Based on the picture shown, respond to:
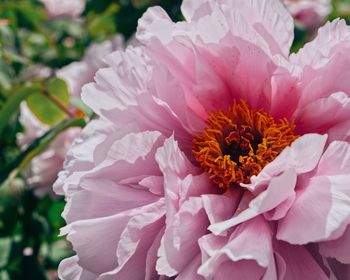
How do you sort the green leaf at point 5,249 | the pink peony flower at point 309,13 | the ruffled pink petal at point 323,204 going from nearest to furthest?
the ruffled pink petal at point 323,204
the green leaf at point 5,249
the pink peony flower at point 309,13

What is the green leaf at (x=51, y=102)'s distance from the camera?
1.30 metres

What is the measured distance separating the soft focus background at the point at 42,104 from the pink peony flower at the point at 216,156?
0.31 m

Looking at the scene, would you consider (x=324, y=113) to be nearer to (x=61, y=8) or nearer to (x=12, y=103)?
(x=12, y=103)

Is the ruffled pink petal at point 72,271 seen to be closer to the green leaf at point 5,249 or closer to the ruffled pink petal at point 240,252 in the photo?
the ruffled pink petal at point 240,252

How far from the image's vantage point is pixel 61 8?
7.24 feet

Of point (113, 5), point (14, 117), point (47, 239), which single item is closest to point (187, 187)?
point (14, 117)

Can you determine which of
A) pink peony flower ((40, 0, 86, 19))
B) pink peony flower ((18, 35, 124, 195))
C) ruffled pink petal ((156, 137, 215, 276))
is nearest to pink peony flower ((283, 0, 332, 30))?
pink peony flower ((18, 35, 124, 195))

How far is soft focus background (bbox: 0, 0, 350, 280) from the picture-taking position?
1260 millimetres

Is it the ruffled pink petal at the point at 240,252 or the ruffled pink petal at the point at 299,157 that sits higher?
the ruffled pink petal at the point at 299,157

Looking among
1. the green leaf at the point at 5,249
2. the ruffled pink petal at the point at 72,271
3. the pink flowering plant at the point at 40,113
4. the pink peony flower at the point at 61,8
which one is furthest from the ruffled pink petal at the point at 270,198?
the pink peony flower at the point at 61,8

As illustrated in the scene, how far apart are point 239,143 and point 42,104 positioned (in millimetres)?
573

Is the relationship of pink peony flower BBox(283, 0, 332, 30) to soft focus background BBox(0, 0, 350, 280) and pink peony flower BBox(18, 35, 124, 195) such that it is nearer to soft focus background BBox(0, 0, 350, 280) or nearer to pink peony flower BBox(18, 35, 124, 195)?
soft focus background BBox(0, 0, 350, 280)

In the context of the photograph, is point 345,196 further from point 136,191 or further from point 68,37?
point 68,37

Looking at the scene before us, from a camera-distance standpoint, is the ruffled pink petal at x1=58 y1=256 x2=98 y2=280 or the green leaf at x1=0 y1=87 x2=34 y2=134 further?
the green leaf at x1=0 y1=87 x2=34 y2=134
